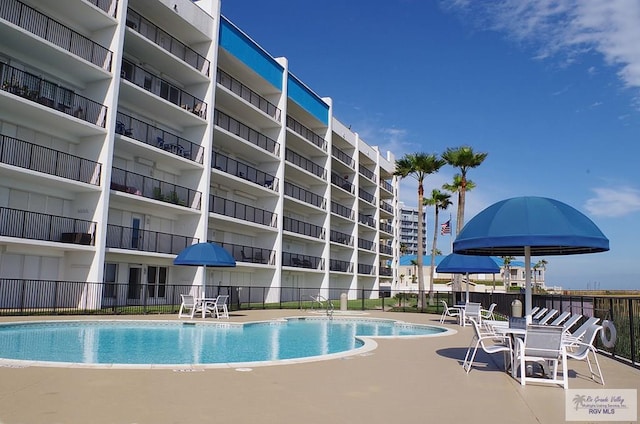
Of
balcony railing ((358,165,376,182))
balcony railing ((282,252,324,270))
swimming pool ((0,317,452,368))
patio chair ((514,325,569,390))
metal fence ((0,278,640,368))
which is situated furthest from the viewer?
balcony railing ((358,165,376,182))

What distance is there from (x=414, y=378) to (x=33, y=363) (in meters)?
5.81

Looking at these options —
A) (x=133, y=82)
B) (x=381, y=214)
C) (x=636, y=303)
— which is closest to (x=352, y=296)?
(x=381, y=214)

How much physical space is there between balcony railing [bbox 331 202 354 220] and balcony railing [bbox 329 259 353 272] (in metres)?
4.50

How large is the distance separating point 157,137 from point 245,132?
26.5ft

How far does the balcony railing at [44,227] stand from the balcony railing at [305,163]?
20296mm

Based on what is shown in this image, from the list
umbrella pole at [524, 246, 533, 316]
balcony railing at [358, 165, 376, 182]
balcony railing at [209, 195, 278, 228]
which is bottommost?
umbrella pole at [524, 246, 533, 316]

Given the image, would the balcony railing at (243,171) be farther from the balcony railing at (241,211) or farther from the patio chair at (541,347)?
the patio chair at (541,347)

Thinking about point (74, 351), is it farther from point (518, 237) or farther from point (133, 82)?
point (133, 82)

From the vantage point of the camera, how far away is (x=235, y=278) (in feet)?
116

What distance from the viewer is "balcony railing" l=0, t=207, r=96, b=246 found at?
20.4 meters

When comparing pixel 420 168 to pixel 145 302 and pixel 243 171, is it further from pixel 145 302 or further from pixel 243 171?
pixel 145 302

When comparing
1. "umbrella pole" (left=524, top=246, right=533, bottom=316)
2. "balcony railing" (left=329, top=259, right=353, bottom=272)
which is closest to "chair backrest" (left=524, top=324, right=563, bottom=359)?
"umbrella pole" (left=524, top=246, right=533, bottom=316)

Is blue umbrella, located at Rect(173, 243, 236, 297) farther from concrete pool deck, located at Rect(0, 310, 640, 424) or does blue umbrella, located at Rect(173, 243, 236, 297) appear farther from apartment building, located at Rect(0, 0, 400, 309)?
concrete pool deck, located at Rect(0, 310, 640, 424)

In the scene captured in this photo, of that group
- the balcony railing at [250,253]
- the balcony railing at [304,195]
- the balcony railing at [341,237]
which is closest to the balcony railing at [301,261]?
the balcony railing at [250,253]
